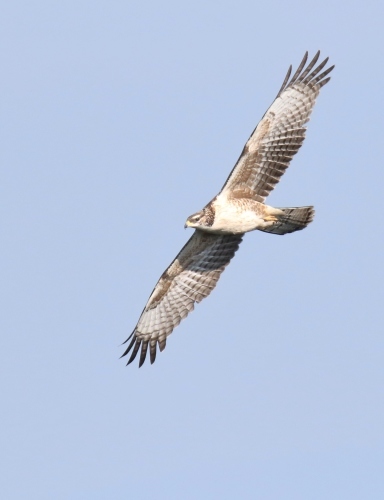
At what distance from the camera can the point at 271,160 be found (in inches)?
701

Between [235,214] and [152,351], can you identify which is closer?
[235,214]

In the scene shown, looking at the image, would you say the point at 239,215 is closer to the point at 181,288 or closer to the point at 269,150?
the point at 269,150

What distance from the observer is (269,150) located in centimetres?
1781

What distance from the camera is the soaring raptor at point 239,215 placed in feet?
57.8

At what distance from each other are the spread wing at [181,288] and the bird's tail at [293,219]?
1.00 m

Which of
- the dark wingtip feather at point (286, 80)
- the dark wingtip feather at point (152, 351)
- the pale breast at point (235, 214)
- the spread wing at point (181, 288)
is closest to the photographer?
the pale breast at point (235, 214)

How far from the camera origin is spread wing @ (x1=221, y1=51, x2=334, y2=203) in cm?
1775

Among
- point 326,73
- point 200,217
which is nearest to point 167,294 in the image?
point 200,217

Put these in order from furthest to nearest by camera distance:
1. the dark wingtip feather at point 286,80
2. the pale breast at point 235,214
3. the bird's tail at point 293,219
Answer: the dark wingtip feather at point 286,80
the bird's tail at point 293,219
the pale breast at point 235,214

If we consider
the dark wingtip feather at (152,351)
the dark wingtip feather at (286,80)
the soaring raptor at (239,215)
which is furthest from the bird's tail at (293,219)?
the dark wingtip feather at (152,351)

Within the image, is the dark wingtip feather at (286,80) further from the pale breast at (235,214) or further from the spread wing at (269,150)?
the pale breast at (235,214)

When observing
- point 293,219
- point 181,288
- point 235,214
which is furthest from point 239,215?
point 181,288

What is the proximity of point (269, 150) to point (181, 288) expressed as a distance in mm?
2857

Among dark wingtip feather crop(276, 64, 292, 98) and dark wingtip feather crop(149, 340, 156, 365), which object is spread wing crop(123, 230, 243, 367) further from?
dark wingtip feather crop(276, 64, 292, 98)
